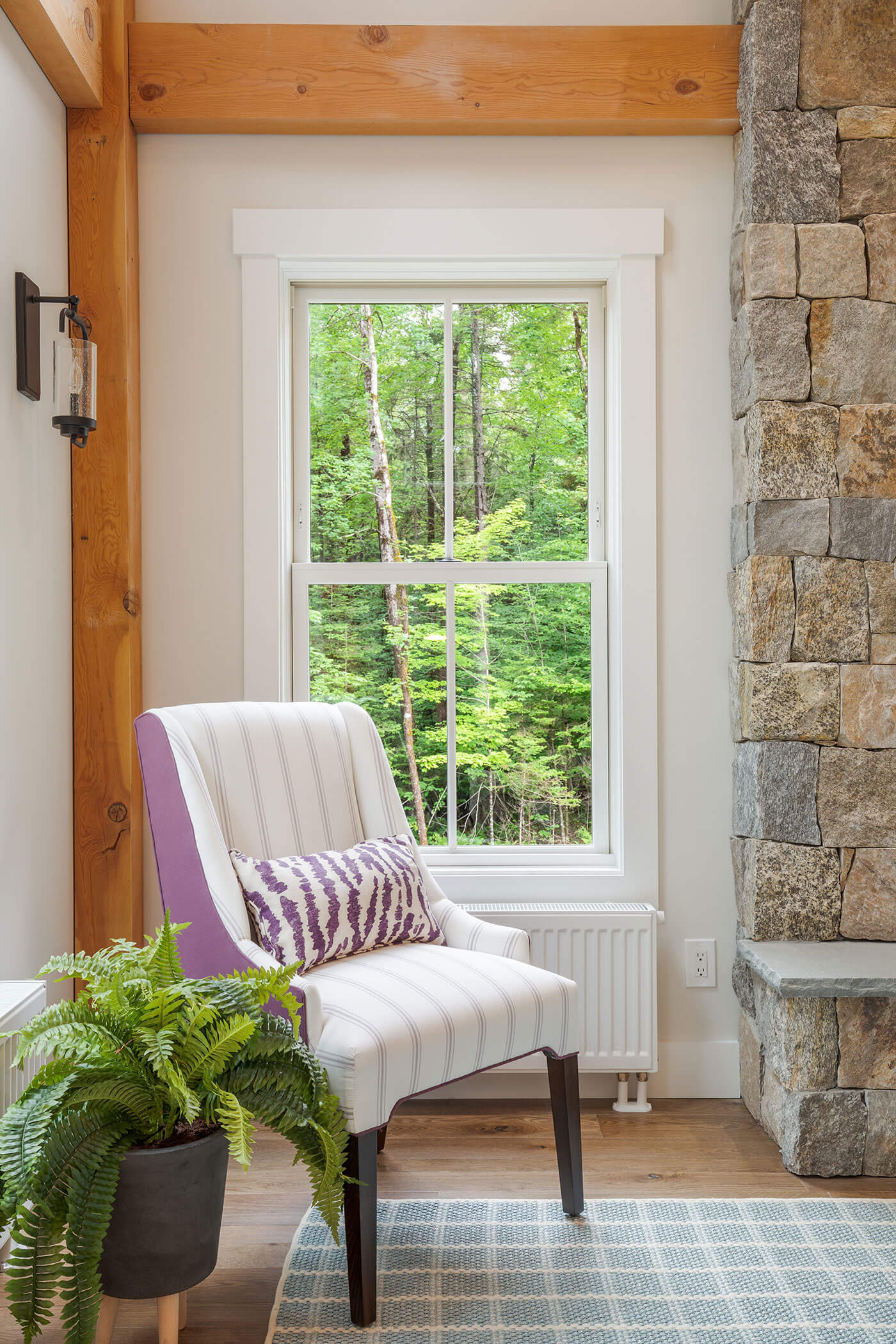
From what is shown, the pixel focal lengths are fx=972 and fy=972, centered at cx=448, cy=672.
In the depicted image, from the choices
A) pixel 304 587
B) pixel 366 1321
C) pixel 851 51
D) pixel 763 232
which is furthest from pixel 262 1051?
pixel 851 51

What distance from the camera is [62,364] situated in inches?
79.0

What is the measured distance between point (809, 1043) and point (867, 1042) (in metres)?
0.12

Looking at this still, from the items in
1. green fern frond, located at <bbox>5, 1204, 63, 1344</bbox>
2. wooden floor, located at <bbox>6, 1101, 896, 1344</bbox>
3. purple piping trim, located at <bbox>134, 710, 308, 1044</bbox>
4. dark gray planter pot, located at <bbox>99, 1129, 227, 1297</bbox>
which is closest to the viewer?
green fern frond, located at <bbox>5, 1204, 63, 1344</bbox>

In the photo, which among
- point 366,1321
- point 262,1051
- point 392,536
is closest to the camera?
point 262,1051

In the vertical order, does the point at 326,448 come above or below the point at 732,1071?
above

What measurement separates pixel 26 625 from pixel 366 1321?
149 centimetres

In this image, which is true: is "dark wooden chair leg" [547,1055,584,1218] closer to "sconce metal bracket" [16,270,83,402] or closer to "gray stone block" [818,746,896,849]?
"gray stone block" [818,746,896,849]

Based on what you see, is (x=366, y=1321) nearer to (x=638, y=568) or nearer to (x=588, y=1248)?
(x=588, y=1248)

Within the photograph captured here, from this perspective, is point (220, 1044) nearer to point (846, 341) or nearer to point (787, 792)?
point (787, 792)

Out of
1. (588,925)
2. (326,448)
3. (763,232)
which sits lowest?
(588,925)

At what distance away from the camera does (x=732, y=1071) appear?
2527mm

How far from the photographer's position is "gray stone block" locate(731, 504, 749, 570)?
2.39 m

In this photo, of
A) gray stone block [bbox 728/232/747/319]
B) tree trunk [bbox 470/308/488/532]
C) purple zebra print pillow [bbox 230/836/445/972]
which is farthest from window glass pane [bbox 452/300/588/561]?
purple zebra print pillow [bbox 230/836/445/972]

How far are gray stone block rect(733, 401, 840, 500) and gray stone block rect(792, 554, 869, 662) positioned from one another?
0.55 feet
